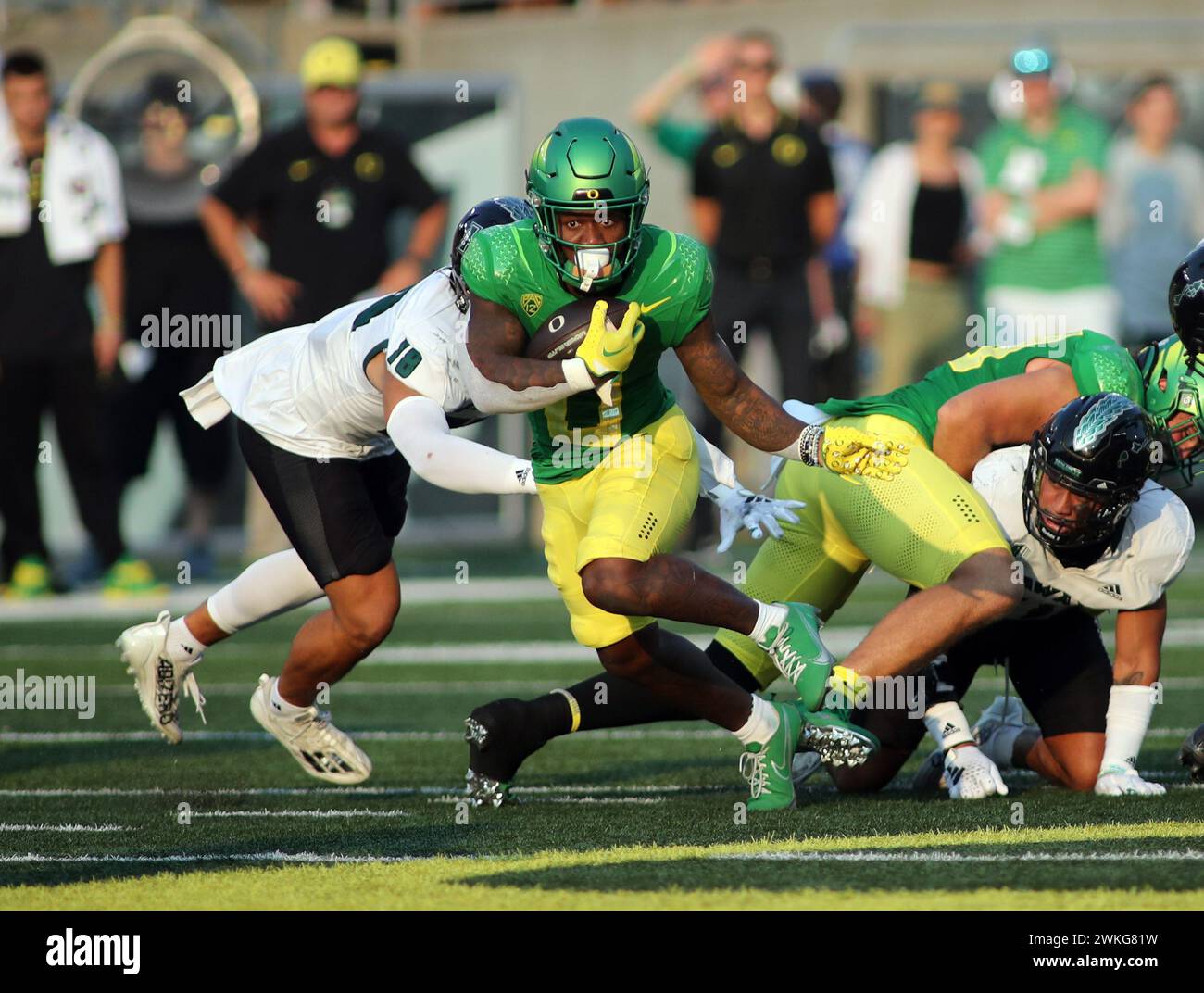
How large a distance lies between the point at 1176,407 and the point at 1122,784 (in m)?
0.97

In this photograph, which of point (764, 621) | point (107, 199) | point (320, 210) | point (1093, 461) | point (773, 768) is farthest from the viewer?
point (320, 210)

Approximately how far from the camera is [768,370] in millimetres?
13203

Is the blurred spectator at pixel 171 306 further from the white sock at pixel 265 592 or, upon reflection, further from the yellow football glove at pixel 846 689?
the yellow football glove at pixel 846 689

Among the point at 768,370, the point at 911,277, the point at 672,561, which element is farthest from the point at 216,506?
the point at 672,561

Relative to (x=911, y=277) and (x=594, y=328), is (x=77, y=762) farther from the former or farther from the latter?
(x=911, y=277)

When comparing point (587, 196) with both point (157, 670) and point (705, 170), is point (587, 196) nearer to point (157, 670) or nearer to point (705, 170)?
point (157, 670)

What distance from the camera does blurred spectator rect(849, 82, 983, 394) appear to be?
38.5 ft

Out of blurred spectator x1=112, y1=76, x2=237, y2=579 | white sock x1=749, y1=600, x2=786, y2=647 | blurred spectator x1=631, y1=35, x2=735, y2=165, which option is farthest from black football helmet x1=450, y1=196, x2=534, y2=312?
blurred spectator x1=112, y1=76, x2=237, y2=579

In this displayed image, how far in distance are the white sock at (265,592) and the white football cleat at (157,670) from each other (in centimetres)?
18

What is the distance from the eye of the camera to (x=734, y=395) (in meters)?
5.22

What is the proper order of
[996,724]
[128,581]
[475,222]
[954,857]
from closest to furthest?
[954,857] → [475,222] → [996,724] → [128,581]

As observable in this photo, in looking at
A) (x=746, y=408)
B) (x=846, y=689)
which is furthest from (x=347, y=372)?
(x=846, y=689)

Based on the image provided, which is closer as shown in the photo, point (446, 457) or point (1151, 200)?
point (446, 457)
